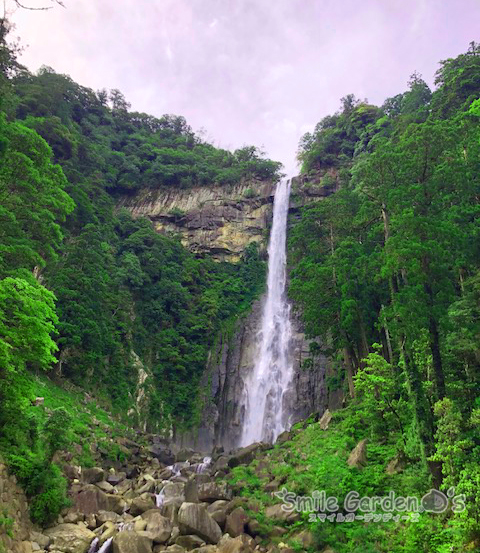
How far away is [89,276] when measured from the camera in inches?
917

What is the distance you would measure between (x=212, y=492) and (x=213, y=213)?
31.5 m

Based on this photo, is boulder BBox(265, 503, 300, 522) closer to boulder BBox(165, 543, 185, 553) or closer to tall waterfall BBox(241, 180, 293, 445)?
boulder BBox(165, 543, 185, 553)

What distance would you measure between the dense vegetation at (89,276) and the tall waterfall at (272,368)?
1.84 metres

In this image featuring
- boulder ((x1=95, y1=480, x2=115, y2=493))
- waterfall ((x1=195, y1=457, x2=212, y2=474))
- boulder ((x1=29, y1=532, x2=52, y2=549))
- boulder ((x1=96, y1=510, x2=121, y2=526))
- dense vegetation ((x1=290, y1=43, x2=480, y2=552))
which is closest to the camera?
dense vegetation ((x1=290, y1=43, x2=480, y2=552))

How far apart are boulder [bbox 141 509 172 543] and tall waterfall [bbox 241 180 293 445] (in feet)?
50.2

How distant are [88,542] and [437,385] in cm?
929

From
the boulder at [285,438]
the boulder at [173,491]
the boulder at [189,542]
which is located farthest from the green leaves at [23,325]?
the boulder at [285,438]

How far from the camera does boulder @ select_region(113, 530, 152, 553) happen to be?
9.23 metres

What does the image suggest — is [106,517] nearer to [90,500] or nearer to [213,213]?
[90,500]

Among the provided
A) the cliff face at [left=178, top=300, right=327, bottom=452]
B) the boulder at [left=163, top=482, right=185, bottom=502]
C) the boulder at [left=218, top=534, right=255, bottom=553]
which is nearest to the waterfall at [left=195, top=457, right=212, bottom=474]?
the boulder at [left=163, top=482, right=185, bottom=502]

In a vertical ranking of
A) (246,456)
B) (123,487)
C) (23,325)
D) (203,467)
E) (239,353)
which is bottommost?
(123,487)

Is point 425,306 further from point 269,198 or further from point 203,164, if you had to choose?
point 203,164

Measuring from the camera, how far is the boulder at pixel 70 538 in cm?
918

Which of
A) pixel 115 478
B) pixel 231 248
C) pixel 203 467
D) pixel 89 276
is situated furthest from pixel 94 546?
pixel 231 248
